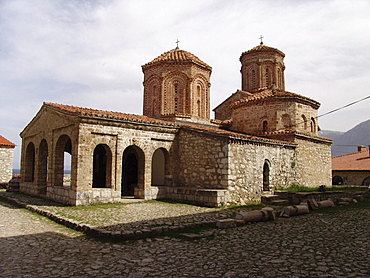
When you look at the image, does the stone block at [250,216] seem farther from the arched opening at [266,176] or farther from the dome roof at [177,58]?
the dome roof at [177,58]

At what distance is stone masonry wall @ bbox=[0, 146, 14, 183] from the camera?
23922mm

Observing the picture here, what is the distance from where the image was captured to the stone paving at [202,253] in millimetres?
4543

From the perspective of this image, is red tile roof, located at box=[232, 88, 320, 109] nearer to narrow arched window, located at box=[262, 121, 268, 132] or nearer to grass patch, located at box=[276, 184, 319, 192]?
narrow arched window, located at box=[262, 121, 268, 132]

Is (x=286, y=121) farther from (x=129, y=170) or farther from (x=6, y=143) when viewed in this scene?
(x=6, y=143)

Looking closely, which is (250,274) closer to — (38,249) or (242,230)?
(242,230)

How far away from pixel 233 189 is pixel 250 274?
757cm

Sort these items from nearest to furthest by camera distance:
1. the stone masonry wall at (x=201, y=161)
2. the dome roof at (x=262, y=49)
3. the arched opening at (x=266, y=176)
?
the stone masonry wall at (x=201, y=161)
the arched opening at (x=266, y=176)
the dome roof at (x=262, y=49)

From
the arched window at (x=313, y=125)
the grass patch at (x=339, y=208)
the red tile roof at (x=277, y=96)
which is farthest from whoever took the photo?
the arched window at (x=313, y=125)

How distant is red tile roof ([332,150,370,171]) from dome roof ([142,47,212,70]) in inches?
682

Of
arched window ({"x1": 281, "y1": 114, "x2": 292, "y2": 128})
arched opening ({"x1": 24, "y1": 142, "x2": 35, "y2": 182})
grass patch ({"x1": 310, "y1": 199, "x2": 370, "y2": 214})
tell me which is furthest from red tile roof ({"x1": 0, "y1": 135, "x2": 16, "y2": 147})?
grass patch ({"x1": 310, "y1": 199, "x2": 370, "y2": 214})

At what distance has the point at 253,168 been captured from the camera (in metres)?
13.0

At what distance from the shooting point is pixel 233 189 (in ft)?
39.0

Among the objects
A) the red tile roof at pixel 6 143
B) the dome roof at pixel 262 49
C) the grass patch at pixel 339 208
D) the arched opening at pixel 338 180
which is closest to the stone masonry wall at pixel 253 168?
the grass patch at pixel 339 208

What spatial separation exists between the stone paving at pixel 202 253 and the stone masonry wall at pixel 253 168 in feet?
13.6
